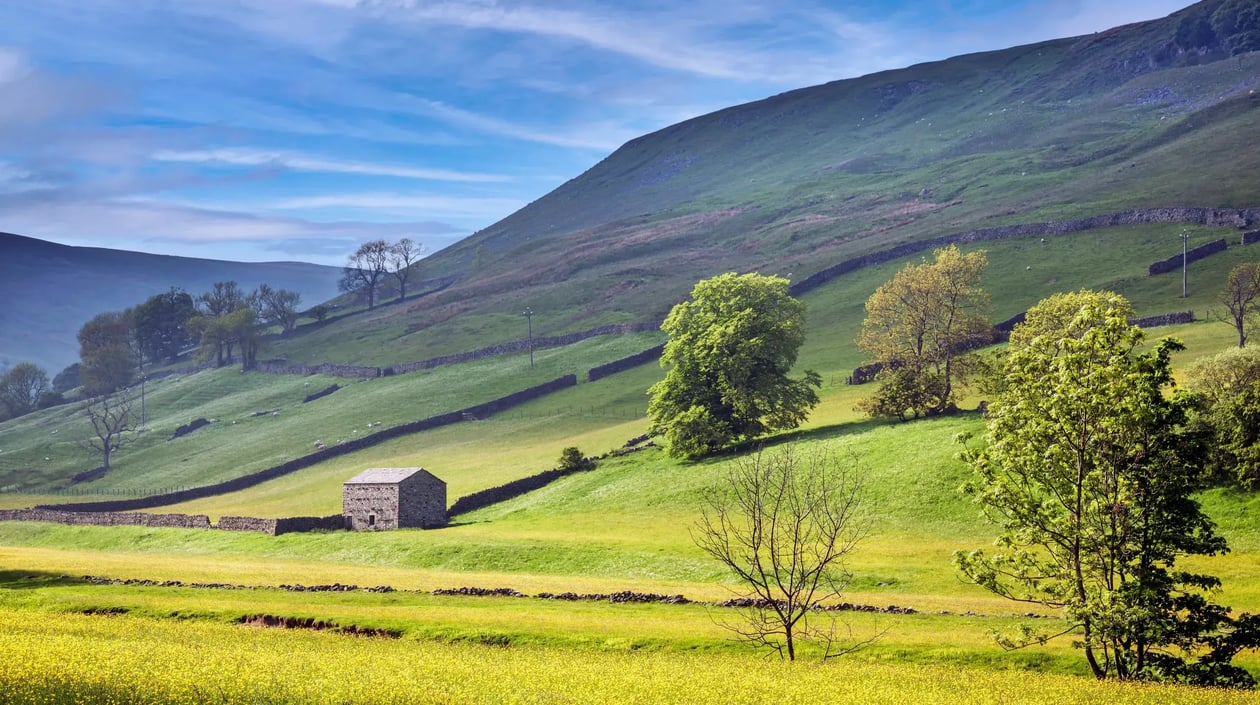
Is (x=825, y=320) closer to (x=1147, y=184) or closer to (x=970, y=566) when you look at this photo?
(x=1147, y=184)

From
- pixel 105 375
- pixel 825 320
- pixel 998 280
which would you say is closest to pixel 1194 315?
pixel 998 280

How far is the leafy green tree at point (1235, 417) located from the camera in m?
52.7

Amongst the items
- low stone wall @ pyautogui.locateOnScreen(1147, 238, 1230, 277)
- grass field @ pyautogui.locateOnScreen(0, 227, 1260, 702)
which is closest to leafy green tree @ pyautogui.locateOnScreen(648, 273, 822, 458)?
grass field @ pyautogui.locateOnScreen(0, 227, 1260, 702)

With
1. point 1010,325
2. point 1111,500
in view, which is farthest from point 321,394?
point 1111,500

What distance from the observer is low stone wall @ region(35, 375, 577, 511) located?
107 metres

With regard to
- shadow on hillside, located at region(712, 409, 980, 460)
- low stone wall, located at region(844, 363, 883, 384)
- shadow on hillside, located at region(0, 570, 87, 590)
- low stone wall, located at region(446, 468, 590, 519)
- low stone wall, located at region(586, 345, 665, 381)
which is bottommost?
shadow on hillside, located at region(0, 570, 87, 590)

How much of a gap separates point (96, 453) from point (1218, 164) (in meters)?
173

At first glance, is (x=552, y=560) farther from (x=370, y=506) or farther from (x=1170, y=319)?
(x=1170, y=319)

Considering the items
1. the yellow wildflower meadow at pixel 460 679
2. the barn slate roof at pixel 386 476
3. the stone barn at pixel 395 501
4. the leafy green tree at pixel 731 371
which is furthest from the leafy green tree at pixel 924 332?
the yellow wildflower meadow at pixel 460 679

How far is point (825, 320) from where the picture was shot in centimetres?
13638

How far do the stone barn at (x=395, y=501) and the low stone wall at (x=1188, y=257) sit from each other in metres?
83.8

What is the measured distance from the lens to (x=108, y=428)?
13488 centimetres

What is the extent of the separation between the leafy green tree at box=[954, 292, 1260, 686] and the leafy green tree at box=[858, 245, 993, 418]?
49038 millimetres

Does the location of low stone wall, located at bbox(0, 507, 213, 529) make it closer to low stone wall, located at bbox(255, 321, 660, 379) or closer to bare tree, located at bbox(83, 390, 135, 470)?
bare tree, located at bbox(83, 390, 135, 470)
